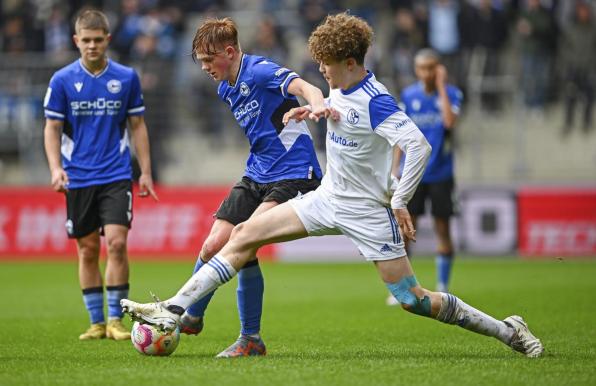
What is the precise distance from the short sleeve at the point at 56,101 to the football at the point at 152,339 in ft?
8.78

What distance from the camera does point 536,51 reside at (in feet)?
64.1

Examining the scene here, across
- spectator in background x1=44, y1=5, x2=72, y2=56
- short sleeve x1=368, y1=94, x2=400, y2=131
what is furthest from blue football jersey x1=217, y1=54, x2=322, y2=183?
spectator in background x1=44, y1=5, x2=72, y2=56

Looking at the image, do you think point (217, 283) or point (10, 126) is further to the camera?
point (10, 126)

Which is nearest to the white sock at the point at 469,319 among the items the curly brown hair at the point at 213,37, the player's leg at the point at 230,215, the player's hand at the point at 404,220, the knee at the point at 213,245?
the player's hand at the point at 404,220

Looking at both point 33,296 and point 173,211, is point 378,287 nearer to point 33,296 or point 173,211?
point 33,296

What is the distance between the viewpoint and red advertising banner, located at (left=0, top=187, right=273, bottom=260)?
1839cm

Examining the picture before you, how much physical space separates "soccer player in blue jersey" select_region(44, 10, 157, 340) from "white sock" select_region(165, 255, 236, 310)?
2179mm

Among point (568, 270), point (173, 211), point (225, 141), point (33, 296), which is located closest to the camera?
point (33, 296)

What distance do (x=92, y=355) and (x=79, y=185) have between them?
6.35 feet

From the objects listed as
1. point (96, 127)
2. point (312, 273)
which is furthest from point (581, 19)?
point (96, 127)

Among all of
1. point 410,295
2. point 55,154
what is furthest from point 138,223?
point 410,295

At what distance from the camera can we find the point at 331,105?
6.93 meters

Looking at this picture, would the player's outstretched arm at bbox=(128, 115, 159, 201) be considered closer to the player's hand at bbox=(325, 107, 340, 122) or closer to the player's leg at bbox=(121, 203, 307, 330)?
the player's leg at bbox=(121, 203, 307, 330)

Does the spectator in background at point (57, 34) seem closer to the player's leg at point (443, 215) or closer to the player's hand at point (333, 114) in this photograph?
the player's leg at point (443, 215)
